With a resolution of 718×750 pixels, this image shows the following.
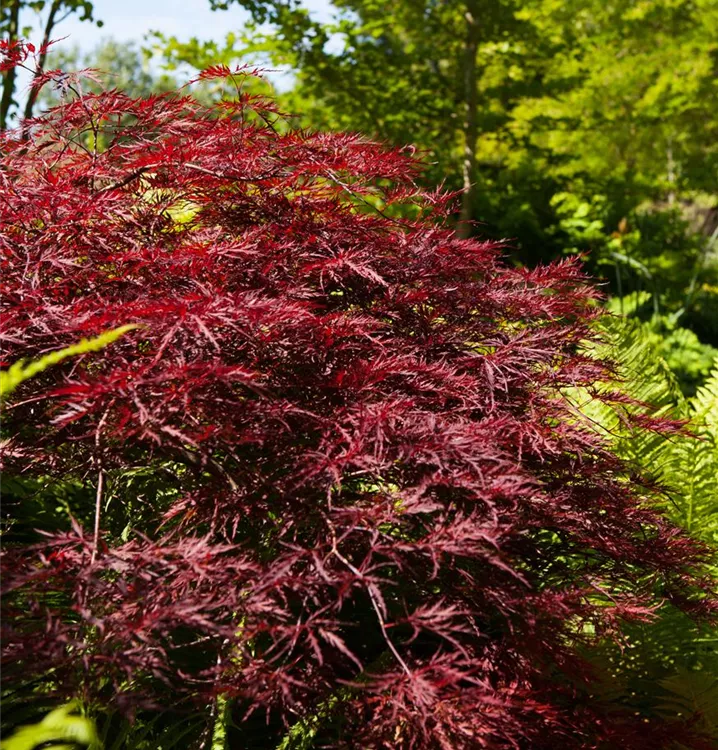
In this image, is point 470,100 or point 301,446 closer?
point 301,446

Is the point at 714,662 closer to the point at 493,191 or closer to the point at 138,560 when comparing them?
the point at 138,560

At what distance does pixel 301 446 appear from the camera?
1.81 meters

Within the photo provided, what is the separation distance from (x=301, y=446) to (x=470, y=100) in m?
6.54

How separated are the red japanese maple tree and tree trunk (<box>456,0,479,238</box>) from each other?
5.10 m

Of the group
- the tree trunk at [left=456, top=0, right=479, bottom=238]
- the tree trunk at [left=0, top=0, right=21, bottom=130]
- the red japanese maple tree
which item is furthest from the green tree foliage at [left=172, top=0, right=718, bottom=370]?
the red japanese maple tree

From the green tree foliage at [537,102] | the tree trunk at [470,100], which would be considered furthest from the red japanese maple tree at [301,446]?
the tree trunk at [470,100]

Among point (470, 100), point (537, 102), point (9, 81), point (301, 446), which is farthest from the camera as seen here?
point (537, 102)

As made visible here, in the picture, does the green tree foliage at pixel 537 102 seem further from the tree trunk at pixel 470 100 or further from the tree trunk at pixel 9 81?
the tree trunk at pixel 9 81

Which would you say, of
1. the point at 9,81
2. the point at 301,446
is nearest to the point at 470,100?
the point at 9,81

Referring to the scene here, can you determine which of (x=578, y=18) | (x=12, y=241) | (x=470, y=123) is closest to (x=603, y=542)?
(x=12, y=241)

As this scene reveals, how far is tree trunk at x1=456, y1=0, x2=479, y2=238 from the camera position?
736 centimetres

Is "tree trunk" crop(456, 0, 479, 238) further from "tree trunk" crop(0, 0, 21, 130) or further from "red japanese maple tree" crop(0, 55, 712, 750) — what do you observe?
"red japanese maple tree" crop(0, 55, 712, 750)

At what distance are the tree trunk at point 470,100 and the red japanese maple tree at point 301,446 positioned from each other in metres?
5.10

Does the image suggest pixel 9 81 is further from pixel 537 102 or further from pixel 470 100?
pixel 537 102
